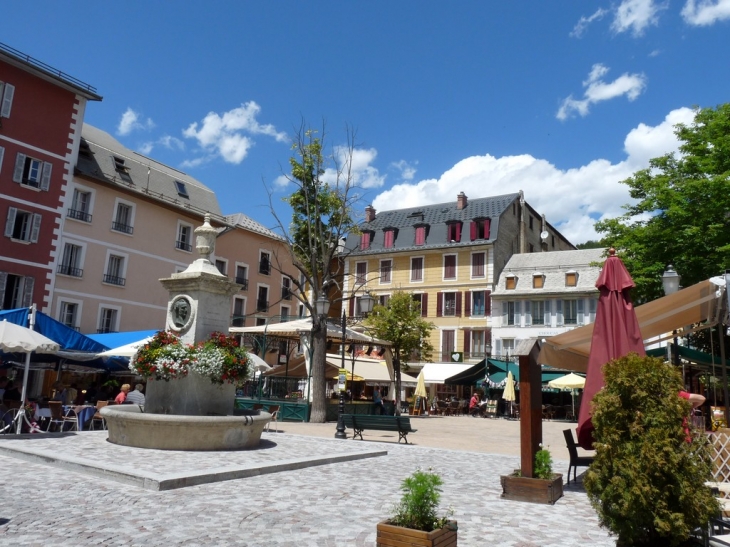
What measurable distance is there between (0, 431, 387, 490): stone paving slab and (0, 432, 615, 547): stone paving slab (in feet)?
0.49

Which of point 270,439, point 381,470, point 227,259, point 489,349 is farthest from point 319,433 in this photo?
point 489,349

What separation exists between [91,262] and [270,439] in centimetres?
1934

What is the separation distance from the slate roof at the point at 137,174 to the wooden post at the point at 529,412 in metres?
26.6

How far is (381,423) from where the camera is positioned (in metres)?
15.3

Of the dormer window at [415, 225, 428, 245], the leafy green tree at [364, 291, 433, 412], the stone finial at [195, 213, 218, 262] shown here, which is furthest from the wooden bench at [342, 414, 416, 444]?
the dormer window at [415, 225, 428, 245]

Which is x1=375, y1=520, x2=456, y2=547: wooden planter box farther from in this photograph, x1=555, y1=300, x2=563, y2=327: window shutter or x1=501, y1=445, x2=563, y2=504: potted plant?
x1=555, y1=300, x2=563, y2=327: window shutter

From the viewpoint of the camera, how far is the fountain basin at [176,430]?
418 inches

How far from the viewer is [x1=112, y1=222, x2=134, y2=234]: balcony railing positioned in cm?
3067

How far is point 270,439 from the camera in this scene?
46.6 feet

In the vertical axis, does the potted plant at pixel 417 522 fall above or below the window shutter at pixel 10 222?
below

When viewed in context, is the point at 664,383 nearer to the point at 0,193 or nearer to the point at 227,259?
the point at 0,193

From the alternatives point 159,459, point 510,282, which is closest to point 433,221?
point 510,282

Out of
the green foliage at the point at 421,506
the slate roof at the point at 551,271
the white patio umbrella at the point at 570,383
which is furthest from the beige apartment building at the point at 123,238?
the green foliage at the point at 421,506

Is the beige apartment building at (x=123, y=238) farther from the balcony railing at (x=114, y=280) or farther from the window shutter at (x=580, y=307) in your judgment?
the window shutter at (x=580, y=307)
